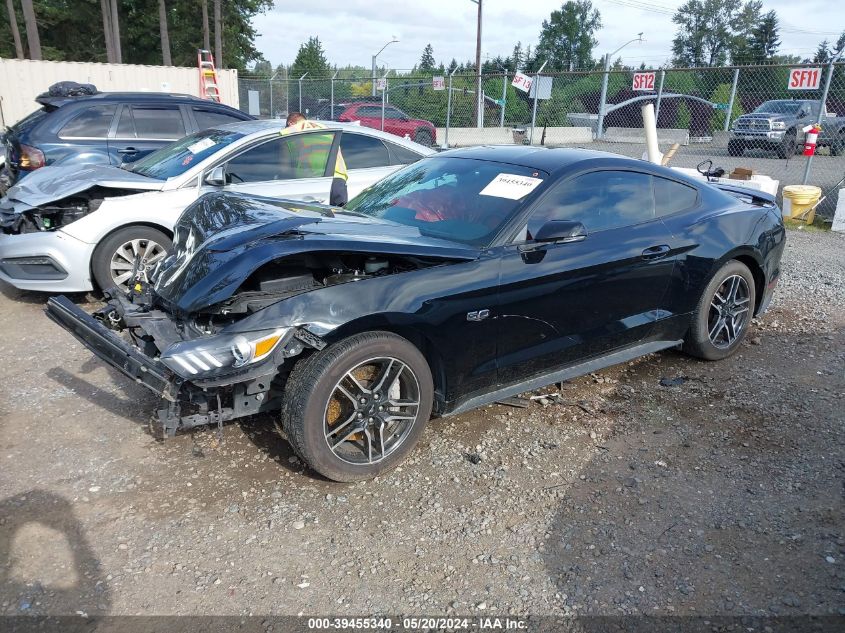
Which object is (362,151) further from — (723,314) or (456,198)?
(723,314)

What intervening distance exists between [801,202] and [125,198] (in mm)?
9911

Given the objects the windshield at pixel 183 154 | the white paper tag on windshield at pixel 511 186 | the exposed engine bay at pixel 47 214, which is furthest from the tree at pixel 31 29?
the white paper tag on windshield at pixel 511 186

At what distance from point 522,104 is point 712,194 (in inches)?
994

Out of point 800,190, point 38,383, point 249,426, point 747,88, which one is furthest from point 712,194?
point 747,88

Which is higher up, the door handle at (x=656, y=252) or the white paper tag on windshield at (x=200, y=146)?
the white paper tag on windshield at (x=200, y=146)

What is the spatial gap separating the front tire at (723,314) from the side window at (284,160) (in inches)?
149

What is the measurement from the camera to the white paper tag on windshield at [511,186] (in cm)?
396

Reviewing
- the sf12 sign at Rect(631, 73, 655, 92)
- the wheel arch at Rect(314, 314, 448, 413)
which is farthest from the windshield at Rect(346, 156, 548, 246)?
the sf12 sign at Rect(631, 73, 655, 92)

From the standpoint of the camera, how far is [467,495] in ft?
11.2

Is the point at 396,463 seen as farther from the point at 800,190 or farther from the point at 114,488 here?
the point at 800,190

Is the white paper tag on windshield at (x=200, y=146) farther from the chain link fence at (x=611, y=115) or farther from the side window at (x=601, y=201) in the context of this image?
the chain link fence at (x=611, y=115)

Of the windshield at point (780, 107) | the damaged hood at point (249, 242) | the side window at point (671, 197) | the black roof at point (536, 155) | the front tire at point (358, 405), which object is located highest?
the windshield at point (780, 107)

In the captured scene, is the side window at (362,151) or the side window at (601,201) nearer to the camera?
the side window at (601,201)

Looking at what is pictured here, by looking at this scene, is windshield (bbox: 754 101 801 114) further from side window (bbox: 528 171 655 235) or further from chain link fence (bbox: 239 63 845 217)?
side window (bbox: 528 171 655 235)
